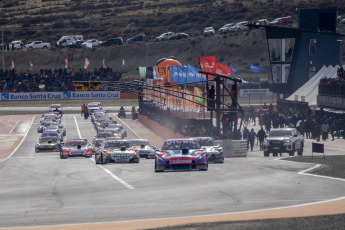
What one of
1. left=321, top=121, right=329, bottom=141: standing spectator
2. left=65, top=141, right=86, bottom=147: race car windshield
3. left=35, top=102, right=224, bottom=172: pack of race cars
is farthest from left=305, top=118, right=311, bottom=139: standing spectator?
left=65, top=141, right=86, bottom=147: race car windshield

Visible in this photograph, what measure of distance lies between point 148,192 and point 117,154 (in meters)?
9.39

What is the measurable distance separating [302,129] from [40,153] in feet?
57.7

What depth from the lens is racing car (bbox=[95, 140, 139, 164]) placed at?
27391 millimetres

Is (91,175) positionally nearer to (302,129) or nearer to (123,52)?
(302,129)

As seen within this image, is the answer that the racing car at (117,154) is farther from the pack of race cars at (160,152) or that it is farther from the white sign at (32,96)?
the white sign at (32,96)

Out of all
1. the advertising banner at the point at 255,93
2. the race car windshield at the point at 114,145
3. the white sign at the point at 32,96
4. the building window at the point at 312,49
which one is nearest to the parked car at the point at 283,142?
the race car windshield at the point at 114,145

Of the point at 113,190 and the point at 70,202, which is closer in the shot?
the point at 70,202

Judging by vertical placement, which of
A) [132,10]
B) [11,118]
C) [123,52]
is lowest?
[11,118]

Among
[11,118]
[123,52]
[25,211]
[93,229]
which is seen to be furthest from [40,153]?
[123,52]

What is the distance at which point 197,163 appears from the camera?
75.4 feet

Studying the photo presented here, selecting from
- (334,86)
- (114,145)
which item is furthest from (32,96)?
(114,145)

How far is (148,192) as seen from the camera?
18.1 metres

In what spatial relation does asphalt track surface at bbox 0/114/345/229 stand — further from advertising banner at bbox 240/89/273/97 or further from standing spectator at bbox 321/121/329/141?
advertising banner at bbox 240/89/273/97

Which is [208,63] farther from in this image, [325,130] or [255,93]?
[255,93]
